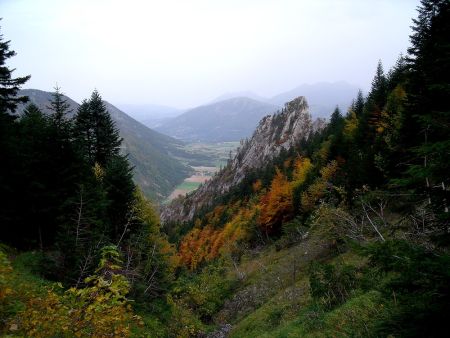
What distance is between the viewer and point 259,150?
144250 millimetres

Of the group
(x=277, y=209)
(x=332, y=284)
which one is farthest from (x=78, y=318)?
(x=277, y=209)

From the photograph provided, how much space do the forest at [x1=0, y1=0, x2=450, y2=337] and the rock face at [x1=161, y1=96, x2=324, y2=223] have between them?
77.4m

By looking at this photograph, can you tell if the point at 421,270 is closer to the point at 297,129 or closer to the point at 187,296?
the point at 187,296

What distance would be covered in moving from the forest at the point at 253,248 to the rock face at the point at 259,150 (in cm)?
7738

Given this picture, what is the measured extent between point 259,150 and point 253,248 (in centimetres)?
9195

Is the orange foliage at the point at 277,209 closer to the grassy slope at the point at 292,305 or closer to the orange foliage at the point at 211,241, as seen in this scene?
the orange foliage at the point at 211,241

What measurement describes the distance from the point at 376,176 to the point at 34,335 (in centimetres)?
3281

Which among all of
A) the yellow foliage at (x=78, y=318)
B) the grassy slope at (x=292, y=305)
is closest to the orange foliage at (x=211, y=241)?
the grassy slope at (x=292, y=305)

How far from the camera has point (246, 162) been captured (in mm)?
146000

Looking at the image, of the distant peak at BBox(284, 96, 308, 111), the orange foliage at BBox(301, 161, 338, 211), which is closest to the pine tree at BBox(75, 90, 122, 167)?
the orange foliage at BBox(301, 161, 338, 211)

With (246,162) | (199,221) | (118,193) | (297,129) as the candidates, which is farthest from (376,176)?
(246,162)

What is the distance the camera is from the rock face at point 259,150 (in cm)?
13162

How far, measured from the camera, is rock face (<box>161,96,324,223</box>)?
432 feet

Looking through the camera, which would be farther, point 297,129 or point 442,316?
point 297,129
